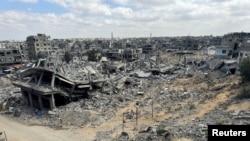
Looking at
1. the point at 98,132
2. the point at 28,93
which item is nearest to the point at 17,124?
the point at 28,93

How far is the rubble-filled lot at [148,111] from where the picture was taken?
17525mm

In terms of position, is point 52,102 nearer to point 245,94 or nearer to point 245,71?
point 245,94

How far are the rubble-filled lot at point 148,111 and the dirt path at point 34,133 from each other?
0.85m

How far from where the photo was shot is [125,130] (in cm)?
1952

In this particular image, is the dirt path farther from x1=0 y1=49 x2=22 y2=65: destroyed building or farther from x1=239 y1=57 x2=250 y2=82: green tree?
x1=0 y1=49 x2=22 y2=65: destroyed building

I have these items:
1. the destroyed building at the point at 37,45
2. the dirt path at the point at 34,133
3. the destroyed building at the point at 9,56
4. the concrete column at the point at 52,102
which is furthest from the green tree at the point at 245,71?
the destroyed building at the point at 37,45

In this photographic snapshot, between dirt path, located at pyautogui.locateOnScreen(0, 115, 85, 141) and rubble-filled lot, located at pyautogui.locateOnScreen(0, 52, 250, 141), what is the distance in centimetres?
85

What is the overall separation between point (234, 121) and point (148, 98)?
1173 centimetres

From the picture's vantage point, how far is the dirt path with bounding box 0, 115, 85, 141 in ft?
67.2

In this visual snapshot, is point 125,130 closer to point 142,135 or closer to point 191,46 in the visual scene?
point 142,135

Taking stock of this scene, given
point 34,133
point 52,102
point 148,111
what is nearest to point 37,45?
point 52,102

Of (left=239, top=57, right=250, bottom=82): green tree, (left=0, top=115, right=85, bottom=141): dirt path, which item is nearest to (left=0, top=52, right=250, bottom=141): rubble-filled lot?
(left=0, top=115, right=85, bottom=141): dirt path

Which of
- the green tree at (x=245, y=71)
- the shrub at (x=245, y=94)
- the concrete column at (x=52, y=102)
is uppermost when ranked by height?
the green tree at (x=245, y=71)

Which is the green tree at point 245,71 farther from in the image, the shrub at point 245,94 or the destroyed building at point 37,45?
the destroyed building at point 37,45
